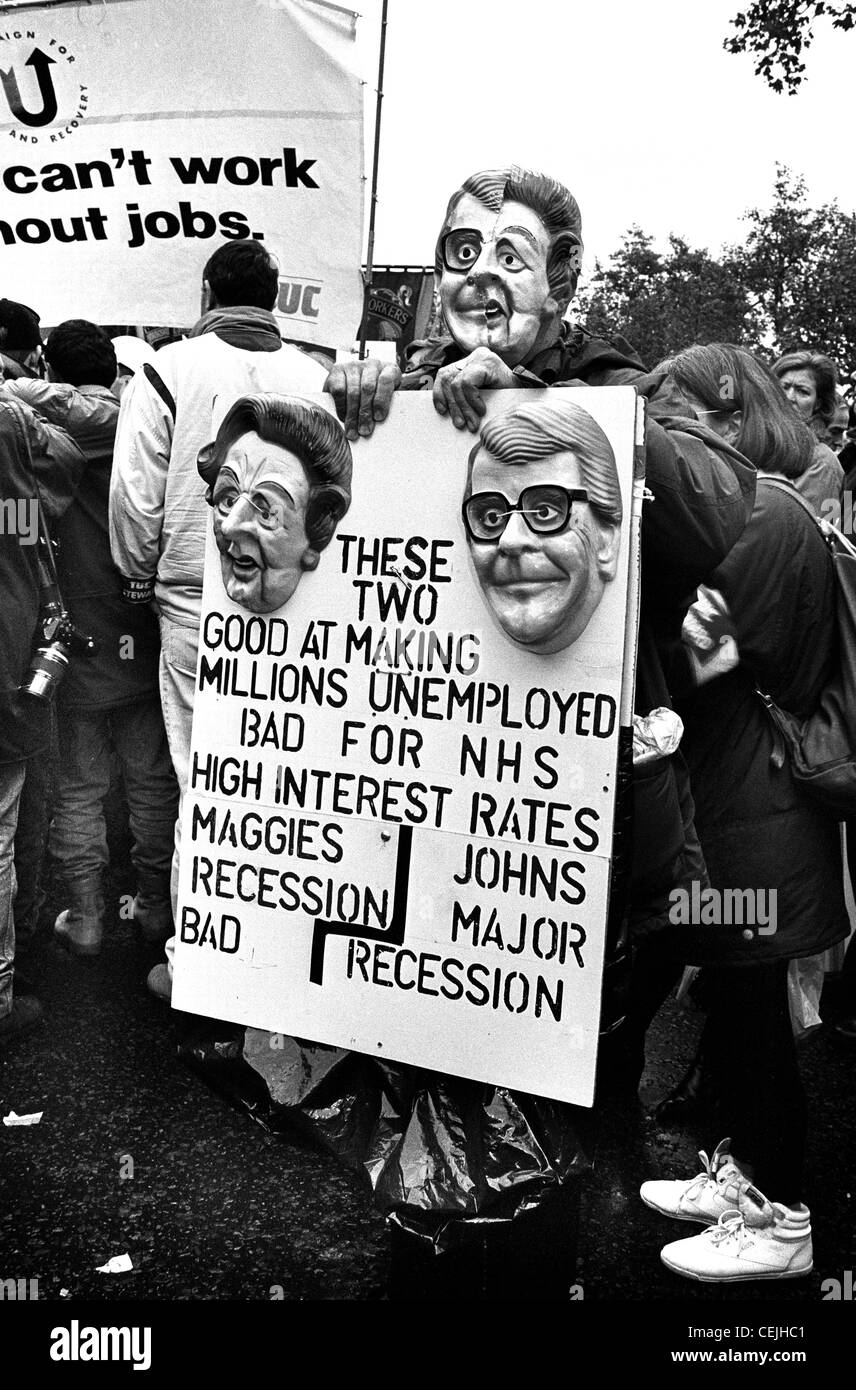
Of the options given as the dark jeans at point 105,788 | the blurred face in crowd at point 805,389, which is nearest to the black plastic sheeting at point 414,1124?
the dark jeans at point 105,788

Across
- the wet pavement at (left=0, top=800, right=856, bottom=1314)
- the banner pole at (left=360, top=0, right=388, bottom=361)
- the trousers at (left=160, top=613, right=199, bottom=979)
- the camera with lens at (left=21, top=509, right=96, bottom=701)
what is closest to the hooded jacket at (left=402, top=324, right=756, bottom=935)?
the wet pavement at (left=0, top=800, right=856, bottom=1314)

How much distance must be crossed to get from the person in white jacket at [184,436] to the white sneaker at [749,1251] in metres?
1.70

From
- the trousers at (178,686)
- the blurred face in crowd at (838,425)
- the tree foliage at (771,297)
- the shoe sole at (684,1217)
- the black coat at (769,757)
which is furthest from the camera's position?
the tree foliage at (771,297)

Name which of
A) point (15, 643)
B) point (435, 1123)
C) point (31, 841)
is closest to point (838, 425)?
point (15, 643)

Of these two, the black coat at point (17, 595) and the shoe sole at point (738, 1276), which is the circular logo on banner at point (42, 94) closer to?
the black coat at point (17, 595)

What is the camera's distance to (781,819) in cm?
250

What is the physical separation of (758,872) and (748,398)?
0.91 metres

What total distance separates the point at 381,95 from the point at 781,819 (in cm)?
334

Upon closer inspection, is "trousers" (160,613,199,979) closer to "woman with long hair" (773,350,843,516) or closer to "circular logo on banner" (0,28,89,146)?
"circular logo on banner" (0,28,89,146)

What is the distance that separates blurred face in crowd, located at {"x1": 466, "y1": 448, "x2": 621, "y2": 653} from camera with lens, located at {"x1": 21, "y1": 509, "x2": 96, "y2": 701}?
189 cm

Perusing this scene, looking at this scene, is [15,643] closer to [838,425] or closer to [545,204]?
[545,204]

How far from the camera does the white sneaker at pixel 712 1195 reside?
2531 mm

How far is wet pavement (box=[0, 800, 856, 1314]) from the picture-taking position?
2482mm
